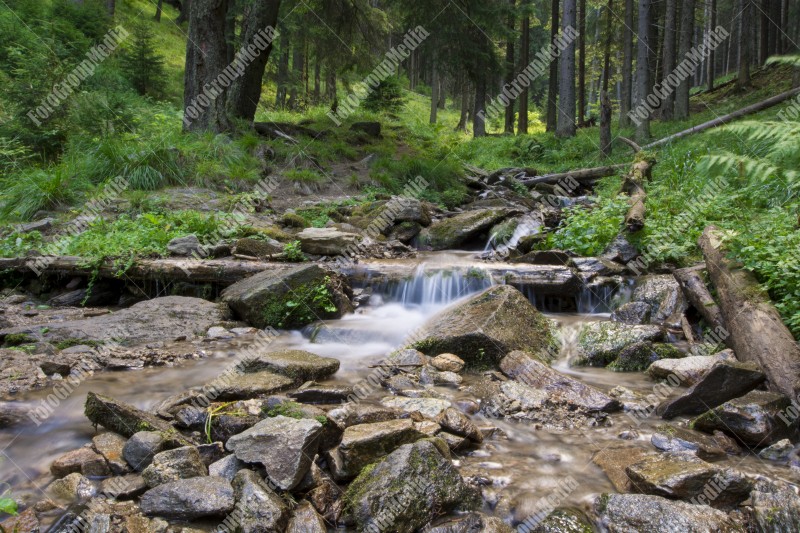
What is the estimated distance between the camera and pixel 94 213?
9.33 meters

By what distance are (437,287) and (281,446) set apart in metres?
4.96

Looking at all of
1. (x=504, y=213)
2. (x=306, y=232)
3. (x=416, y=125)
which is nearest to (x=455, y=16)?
(x=416, y=125)

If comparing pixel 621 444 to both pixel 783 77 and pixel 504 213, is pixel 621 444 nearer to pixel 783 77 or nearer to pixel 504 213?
pixel 504 213

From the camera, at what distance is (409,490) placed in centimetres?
310

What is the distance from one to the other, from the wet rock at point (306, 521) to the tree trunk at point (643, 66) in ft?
55.1

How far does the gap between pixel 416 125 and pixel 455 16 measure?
725 centimetres

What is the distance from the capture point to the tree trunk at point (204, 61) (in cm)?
1299

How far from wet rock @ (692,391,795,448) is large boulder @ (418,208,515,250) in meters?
6.92

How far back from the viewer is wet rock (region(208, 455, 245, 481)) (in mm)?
3326

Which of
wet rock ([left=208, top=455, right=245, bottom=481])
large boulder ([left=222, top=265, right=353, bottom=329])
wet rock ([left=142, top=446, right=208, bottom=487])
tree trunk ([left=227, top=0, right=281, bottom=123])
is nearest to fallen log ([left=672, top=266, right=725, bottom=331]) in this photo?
large boulder ([left=222, top=265, right=353, bottom=329])

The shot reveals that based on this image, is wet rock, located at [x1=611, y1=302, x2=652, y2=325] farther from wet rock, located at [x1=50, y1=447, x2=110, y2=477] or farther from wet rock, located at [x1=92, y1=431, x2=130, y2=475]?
wet rock, located at [x1=50, y1=447, x2=110, y2=477]

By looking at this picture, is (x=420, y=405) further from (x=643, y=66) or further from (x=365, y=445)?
(x=643, y=66)

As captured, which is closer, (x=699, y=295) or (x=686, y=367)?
(x=686, y=367)

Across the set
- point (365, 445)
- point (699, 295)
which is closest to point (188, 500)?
point (365, 445)
